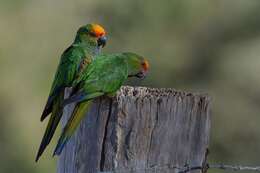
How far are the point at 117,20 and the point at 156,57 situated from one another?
947 millimetres

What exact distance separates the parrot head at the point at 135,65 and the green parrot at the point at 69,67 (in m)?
0.39

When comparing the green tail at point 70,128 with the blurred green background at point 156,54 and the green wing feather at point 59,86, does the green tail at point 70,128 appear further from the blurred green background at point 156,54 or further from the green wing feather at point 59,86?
the blurred green background at point 156,54

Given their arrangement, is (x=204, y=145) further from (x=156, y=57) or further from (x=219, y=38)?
(x=219, y=38)

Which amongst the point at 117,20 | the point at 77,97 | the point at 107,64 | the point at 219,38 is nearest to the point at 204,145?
the point at 77,97

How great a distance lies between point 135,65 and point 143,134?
1.57 meters

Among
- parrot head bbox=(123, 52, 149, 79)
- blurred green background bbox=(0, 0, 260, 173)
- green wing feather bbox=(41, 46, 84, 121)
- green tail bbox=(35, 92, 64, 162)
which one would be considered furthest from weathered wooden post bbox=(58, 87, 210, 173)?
blurred green background bbox=(0, 0, 260, 173)

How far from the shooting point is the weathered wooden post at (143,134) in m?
3.74

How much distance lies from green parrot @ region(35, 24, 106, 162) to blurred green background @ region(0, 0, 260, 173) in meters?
6.03

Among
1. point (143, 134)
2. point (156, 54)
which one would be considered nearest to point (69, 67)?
point (143, 134)

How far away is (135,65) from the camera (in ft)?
17.3

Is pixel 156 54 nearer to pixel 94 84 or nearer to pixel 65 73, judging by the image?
pixel 65 73

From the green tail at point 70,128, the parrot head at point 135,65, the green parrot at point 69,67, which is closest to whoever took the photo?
the green tail at point 70,128

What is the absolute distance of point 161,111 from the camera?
3768 millimetres

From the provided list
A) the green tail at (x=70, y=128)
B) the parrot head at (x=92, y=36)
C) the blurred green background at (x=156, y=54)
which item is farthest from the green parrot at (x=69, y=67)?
the blurred green background at (x=156, y=54)
